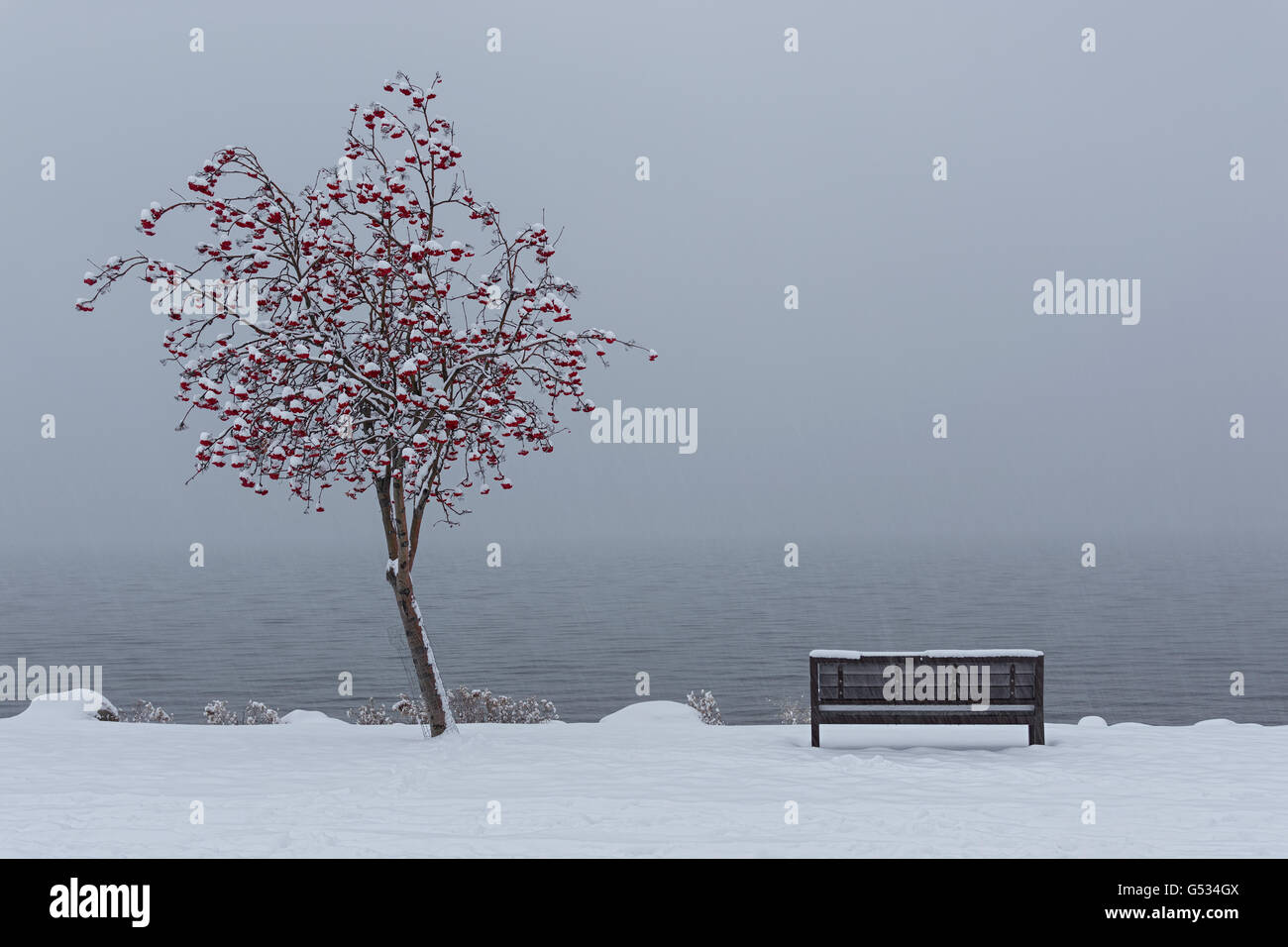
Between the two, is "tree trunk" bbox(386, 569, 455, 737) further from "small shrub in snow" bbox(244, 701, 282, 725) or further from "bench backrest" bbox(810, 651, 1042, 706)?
"small shrub in snow" bbox(244, 701, 282, 725)

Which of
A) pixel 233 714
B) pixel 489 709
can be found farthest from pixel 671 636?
pixel 233 714

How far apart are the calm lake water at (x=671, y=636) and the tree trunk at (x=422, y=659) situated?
24.7 m

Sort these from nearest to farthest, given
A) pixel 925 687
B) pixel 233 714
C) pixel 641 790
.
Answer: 1. pixel 641 790
2. pixel 925 687
3. pixel 233 714

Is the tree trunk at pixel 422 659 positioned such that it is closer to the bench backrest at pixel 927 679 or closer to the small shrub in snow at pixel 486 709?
the bench backrest at pixel 927 679

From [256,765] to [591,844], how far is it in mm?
4742

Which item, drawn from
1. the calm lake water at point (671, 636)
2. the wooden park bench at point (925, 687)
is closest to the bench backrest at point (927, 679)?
the wooden park bench at point (925, 687)

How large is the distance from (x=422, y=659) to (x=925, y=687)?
18.6ft

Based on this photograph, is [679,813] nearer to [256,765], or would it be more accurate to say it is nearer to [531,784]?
[531,784]

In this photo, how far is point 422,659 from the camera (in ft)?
41.4

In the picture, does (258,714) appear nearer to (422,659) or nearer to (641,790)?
(422,659)

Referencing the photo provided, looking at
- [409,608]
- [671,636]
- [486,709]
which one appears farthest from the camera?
[671,636]

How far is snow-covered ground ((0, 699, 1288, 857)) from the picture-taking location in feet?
24.5

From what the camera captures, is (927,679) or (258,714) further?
(258,714)

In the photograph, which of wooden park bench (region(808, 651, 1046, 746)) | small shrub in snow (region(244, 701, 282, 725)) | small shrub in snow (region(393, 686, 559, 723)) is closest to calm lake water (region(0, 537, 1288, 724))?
small shrub in snow (region(244, 701, 282, 725))
